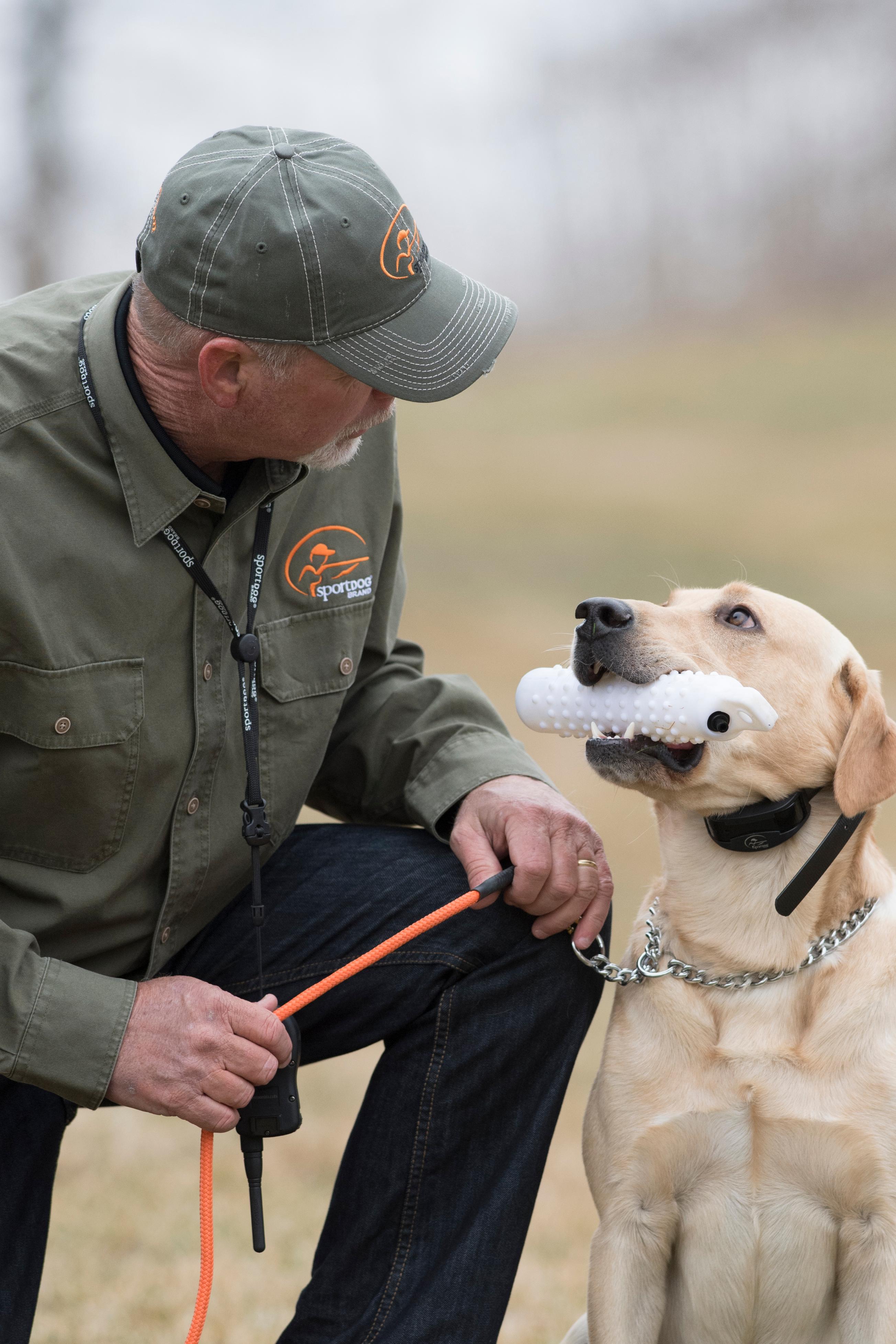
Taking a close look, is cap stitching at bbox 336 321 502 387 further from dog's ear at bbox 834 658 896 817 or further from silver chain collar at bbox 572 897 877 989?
silver chain collar at bbox 572 897 877 989

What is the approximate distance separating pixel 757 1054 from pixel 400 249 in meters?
1.35

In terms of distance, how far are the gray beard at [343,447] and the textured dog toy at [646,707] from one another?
47 centimetres

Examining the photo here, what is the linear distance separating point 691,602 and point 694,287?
1061 cm

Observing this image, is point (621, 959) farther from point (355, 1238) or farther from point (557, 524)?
point (557, 524)

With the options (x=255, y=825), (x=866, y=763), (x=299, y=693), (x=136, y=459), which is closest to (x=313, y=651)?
(x=299, y=693)

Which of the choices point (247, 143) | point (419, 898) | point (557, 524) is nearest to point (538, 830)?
point (419, 898)

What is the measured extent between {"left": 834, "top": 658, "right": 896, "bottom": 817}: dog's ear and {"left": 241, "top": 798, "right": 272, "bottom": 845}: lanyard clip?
0.88m

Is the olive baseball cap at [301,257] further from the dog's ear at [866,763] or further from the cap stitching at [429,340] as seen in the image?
the dog's ear at [866,763]

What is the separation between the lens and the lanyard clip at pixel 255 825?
1895 mm

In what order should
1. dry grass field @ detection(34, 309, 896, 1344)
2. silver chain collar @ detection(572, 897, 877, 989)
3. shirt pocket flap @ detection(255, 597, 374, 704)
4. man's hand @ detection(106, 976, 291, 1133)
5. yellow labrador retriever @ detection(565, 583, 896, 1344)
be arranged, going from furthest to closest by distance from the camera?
dry grass field @ detection(34, 309, 896, 1344) → shirt pocket flap @ detection(255, 597, 374, 704) → silver chain collar @ detection(572, 897, 877, 989) → yellow labrador retriever @ detection(565, 583, 896, 1344) → man's hand @ detection(106, 976, 291, 1133)

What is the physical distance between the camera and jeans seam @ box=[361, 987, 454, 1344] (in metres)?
1.90

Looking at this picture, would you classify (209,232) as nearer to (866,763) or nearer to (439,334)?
(439,334)

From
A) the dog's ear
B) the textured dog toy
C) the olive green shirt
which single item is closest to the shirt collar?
the olive green shirt

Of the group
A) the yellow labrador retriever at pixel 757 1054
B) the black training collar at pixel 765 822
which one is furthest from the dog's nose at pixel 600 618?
the black training collar at pixel 765 822
